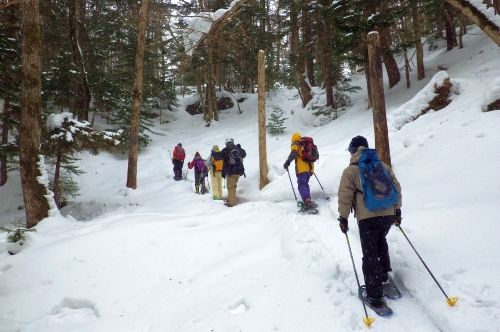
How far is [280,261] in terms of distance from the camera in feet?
14.9

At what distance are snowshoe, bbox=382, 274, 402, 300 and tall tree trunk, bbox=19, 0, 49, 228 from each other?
310 inches

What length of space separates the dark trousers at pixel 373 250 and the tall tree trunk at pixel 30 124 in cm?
766

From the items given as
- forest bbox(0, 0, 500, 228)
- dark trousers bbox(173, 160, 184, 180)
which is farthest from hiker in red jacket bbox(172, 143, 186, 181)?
forest bbox(0, 0, 500, 228)

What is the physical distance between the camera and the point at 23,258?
190 inches

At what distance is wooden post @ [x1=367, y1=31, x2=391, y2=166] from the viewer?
249 inches

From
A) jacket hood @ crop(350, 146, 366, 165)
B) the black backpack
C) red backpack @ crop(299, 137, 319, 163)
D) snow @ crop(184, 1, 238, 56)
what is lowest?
the black backpack

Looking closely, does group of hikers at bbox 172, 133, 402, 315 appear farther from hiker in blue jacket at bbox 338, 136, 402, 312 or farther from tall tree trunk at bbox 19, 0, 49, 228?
tall tree trunk at bbox 19, 0, 49, 228

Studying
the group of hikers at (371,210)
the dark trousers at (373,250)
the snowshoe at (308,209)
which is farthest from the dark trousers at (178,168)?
the dark trousers at (373,250)

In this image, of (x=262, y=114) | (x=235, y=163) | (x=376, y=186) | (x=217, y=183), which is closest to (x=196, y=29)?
(x=262, y=114)

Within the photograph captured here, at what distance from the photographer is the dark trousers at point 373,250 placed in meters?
3.24

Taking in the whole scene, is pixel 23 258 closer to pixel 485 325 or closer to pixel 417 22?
pixel 485 325

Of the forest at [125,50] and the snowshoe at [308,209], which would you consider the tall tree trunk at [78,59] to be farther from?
the snowshoe at [308,209]

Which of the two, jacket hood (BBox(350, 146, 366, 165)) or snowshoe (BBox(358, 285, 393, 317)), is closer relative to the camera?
snowshoe (BBox(358, 285, 393, 317))

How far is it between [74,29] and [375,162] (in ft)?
48.2
